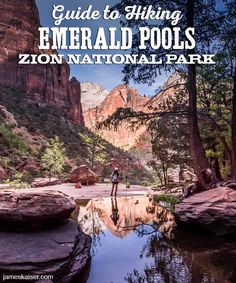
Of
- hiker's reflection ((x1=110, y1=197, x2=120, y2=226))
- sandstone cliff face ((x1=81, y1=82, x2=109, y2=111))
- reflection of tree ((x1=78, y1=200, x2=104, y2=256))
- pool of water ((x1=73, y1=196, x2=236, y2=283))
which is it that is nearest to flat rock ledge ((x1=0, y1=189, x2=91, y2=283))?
pool of water ((x1=73, y1=196, x2=236, y2=283))

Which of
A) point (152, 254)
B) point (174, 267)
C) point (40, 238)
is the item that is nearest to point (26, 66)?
point (40, 238)

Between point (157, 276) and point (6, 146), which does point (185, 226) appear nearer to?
point (157, 276)

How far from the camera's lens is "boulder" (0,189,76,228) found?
5113mm

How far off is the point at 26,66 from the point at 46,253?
72.3 meters

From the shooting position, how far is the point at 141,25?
9.35 metres

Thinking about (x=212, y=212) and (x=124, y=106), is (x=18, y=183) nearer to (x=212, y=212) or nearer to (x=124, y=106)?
(x=124, y=106)

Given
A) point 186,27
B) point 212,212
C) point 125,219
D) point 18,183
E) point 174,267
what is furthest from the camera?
point 18,183

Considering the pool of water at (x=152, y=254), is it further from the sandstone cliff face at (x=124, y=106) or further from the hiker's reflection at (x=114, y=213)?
the sandstone cliff face at (x=124, y=106)

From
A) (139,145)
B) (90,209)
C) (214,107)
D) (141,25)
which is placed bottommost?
(90,209)

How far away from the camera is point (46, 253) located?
4.11 metres

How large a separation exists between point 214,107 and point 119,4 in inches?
194

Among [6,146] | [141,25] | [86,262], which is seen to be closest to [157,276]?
[86,262]

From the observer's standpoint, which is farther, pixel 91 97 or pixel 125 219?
pixel 91 97

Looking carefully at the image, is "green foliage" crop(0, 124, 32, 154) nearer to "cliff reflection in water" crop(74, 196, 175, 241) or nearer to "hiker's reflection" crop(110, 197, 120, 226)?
"hiker's reflection" crop(110, 197, 120, 226)
